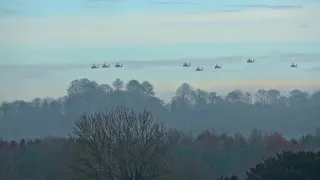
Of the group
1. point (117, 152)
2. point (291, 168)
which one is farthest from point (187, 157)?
point (291, 168)

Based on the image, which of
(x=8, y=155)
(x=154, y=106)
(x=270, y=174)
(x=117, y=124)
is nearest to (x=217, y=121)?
(x=154, y=106)

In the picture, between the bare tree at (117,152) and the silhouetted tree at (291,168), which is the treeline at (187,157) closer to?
the bare tree at (117,152)

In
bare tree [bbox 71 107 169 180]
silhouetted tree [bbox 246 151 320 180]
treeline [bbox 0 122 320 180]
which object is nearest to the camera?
silhouetted tree [bbox 246 151 320 180]

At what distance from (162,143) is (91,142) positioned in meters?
5.47

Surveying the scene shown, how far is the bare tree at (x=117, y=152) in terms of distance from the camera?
46906mm

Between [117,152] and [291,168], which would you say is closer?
[291,168]

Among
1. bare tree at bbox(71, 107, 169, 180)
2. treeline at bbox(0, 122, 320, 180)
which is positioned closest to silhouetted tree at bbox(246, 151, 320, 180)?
bare tree at bbox(71, 107, 169, 180)

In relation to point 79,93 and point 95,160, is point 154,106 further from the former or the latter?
point 95,160

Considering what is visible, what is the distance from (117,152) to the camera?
4825 cm

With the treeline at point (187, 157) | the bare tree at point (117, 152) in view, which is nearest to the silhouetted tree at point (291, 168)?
the bare tree at point (117, 152)

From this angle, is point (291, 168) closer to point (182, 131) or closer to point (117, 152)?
point (117, 152)

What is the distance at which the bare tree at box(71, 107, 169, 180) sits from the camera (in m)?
46.9

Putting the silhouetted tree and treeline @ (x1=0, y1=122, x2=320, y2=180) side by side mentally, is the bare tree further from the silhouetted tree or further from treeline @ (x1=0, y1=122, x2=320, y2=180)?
the silhouetted tree

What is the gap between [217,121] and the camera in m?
142
